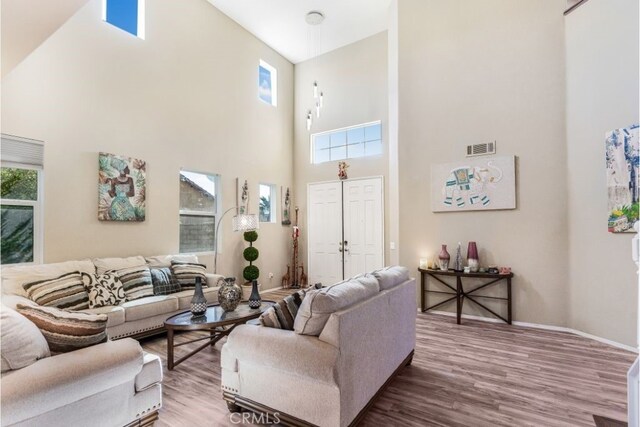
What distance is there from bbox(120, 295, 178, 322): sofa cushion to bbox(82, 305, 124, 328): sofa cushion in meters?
0.06

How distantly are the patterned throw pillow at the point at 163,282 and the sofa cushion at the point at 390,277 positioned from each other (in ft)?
9.09

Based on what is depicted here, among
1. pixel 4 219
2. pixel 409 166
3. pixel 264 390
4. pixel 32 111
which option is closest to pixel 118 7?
pixel 32 111

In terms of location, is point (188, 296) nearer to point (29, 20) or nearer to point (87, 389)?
point (87, 389)

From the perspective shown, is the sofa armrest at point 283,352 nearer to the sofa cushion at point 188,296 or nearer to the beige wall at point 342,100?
the sofa cushion at point 188,296

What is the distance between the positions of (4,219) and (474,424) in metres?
4.76

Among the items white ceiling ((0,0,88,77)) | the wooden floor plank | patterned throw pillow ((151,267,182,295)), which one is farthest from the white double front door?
white ceiling ((0,0,88,77))

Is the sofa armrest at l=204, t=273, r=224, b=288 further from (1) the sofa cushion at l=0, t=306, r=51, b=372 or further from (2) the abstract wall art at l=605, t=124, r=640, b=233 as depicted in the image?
(2) the abstract wall art at l=605, t=124, r=640, b=233

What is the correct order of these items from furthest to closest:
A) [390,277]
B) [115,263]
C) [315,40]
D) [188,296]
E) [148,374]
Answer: [315,40] < [188,296] < [115,263] < [390,277] < [148,374]

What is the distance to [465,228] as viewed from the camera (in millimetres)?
4699

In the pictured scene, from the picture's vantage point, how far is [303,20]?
6.00 meters

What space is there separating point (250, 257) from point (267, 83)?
3.83 m

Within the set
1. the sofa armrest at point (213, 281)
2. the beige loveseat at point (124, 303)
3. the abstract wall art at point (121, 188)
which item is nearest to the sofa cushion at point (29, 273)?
the beige loveseat at point (124, 303)

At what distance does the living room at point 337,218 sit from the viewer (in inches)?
77.7

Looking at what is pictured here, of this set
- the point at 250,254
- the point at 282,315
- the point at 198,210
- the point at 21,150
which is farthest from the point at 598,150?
Result: the point at 21,150
